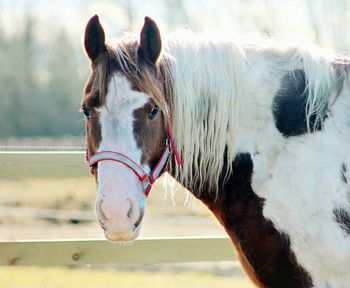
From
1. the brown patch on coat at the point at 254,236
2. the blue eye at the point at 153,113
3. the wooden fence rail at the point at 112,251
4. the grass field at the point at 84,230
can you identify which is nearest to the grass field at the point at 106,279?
the grass field at the point at 84,230

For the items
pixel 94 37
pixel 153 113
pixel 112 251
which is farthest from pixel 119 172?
pixel 112 251

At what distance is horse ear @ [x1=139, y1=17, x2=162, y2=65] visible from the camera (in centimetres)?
271

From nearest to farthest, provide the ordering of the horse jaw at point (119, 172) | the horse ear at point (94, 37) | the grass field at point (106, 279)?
the horse jaw at point (119, 172)
the horse ear at point (94, 37)
the grass field at point (106, 279)

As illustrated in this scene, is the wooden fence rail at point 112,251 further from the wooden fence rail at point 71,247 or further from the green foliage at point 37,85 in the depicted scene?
the green foliage at point 37,85

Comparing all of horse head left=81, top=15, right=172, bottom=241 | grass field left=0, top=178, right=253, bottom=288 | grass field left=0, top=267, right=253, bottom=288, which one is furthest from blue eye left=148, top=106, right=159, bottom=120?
grass field left=0, top=267, right=253, bottom=288

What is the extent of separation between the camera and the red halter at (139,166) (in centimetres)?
254

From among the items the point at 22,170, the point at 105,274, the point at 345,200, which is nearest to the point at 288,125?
the point at 345,200

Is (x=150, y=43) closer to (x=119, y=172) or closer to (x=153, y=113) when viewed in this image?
(x=153, y=113)

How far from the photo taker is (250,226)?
2.74 metres

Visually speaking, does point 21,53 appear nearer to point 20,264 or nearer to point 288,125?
point 20,264

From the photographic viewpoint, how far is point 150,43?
2713mm

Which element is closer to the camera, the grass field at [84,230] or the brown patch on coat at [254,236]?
the brown patch on coat at [254,236]

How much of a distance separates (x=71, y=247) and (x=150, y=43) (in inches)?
84.0

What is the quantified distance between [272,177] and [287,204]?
137 mm
